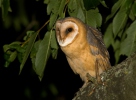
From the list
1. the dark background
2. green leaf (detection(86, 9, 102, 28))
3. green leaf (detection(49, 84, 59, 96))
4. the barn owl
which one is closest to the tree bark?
the barn owl

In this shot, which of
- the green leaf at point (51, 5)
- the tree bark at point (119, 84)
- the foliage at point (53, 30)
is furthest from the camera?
Answer: the green leaf at point (51, 5)

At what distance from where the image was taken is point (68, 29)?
3.21 meters

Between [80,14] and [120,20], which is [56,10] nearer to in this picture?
[80,14]

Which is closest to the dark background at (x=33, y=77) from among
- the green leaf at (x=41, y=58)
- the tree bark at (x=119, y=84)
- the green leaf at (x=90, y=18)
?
the green leaf at (x=90, y=18)

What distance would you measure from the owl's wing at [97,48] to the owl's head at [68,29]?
0.11m

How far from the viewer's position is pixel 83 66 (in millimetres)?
3336

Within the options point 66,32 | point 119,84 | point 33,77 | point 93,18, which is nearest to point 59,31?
point 66,32

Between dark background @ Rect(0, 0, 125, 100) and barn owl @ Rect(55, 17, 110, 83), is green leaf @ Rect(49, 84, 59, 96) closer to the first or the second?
dark background @ Rect(0, 0, 125, 100)

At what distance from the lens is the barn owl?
3.16 m

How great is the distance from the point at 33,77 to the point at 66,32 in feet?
11.3

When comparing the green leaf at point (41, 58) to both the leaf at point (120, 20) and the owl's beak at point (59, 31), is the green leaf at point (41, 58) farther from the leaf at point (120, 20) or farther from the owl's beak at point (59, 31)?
the leaf at point (120, 20)

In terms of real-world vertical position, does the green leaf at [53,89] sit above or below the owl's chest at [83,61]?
below

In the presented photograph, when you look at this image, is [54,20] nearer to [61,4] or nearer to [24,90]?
[61,4]

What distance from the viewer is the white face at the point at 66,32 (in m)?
3.15
